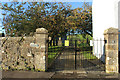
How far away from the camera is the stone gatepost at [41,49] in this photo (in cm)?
723

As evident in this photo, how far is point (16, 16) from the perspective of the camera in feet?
47.0

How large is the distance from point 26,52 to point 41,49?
3.30 ft

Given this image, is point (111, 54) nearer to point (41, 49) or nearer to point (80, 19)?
point (41, 49)

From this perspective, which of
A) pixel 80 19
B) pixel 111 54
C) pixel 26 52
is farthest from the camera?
pixel 80 19

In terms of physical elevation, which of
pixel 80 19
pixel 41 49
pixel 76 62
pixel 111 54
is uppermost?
pixel 80 19

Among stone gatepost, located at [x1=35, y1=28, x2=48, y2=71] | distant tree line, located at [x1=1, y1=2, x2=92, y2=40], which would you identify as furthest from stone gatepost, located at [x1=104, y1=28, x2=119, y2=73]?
distant tree line, located at [x1=1, y1=2, x2=92, y2=40]

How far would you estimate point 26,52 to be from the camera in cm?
759

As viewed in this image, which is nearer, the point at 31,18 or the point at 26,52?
the point at 26,52

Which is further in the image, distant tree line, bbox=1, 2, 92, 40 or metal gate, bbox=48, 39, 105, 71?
distant tree line, bbox=1, 2, 92, 40

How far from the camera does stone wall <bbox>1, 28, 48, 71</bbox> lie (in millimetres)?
7270

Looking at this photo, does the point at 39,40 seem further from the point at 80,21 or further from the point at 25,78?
the point at 80,21

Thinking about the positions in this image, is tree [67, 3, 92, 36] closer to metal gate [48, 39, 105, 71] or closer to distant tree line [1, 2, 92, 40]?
distant tree line [1, 2, 92, 40]

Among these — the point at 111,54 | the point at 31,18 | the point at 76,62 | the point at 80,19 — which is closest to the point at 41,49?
the point at 111,54

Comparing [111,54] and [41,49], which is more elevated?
[41,49]
